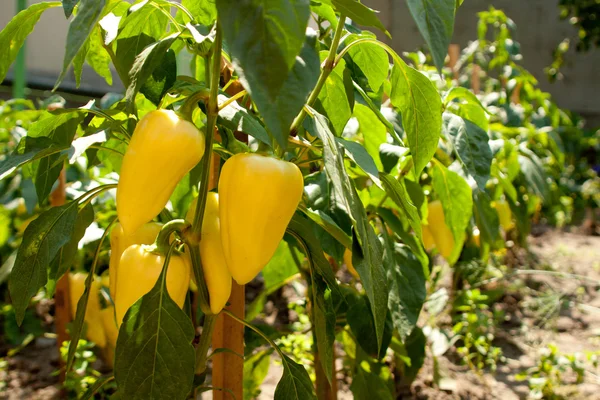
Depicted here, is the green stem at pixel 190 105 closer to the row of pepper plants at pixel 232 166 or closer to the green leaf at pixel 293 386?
the row of pepper plants at pixel 232 166

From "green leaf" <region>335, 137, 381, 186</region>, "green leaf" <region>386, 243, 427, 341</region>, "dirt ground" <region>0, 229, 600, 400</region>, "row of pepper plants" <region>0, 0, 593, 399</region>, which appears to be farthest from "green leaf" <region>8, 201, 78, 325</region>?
"dirt ground" <region>0, 229, 600, 400</region>

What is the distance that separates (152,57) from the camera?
1.84 feet

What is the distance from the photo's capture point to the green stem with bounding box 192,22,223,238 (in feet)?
1.84

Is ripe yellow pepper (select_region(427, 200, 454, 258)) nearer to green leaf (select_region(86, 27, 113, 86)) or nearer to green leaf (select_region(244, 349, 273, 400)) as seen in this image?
green leaf (select_region(244, 349, 273, 400))

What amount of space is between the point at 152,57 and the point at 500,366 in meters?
1.68

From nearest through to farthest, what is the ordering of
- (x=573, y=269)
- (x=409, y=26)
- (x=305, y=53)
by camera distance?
(x=305, y=53) → (x=573, y=269) → (x=409, y=26)

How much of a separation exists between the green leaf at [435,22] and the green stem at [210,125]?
0.18m

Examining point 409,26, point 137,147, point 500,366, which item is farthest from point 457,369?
point 409,26

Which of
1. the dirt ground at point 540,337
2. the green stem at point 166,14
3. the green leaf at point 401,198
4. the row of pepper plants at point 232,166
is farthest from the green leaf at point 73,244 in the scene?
the dirt ground at point 540,337

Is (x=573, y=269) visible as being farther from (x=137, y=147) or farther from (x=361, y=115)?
(x=137, y=147)

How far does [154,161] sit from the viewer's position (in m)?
0.53

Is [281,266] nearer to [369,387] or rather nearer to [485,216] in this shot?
[369,387]

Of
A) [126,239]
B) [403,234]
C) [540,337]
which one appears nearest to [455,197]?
[403,234]

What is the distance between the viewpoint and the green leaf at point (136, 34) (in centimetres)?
67
